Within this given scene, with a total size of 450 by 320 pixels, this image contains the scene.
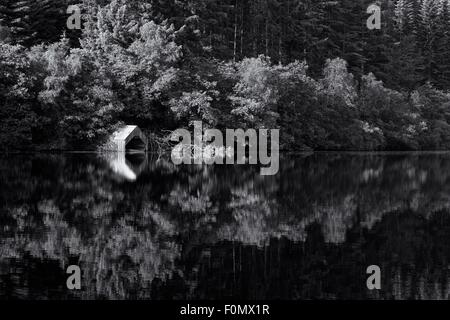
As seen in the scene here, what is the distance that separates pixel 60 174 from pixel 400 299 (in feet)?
52.0

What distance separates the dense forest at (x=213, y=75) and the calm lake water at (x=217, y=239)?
17284 mm

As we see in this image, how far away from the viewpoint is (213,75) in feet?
140

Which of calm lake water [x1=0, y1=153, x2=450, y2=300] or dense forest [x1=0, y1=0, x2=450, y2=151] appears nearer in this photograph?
calm lake water [x1=0, y1=153, x2=450, y2=300]

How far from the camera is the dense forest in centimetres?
3681

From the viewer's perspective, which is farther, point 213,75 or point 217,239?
point 213,75

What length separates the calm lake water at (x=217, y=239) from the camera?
7965mm

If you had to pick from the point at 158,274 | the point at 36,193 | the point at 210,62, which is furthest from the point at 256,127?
the point at 158,274

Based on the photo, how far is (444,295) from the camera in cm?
781

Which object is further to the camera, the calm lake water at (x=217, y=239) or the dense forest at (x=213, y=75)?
the dense forest at (x=213, y=75)

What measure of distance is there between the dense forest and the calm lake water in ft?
Answer: 56.7

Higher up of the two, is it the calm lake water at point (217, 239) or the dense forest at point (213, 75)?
the dense forest at point (213, 75)

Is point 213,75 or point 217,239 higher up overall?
point 213,75

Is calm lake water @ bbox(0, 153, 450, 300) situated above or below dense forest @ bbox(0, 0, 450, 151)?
below

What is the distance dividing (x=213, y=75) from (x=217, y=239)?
107ft
